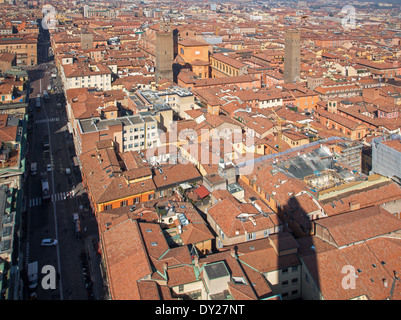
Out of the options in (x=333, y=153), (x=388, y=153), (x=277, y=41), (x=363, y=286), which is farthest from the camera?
(x=277, y=41)

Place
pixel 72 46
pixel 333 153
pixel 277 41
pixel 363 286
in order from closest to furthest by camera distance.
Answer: pixel 363 286 < pixel 333 153 < pixel 72 46 < pixel 277 41

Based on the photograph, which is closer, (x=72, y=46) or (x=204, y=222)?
(x=204, y=222)

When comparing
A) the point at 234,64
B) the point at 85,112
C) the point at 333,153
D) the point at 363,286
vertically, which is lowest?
the point at 363,286

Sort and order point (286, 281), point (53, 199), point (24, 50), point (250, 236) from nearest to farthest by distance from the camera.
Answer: point (286, 281), point (250, 236), point (53, 199), point (24, 50)

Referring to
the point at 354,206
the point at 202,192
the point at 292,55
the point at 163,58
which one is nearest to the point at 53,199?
the point at 202,192

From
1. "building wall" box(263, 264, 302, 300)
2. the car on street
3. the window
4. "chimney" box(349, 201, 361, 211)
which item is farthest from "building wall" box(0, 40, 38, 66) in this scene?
"building wall" box(263, 264, 302, 300)

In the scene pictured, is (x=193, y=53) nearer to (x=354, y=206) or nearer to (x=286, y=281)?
(x=354, y=206)

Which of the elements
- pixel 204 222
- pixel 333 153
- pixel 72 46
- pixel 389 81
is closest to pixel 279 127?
pixel 333 153

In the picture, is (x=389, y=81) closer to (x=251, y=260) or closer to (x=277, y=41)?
(x=277, y=41)

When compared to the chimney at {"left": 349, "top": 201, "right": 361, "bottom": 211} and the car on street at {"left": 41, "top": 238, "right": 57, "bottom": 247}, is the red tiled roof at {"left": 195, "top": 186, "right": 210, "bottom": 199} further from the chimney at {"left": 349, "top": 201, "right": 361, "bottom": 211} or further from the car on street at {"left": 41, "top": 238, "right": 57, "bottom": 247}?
the car on street at {"left": 41, "top": 238, "right": 57, "bottom": 247}

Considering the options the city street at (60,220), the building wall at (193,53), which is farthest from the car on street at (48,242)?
the building wall at (193,53)
